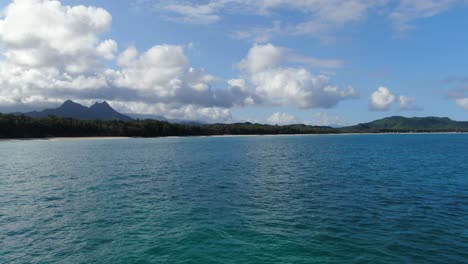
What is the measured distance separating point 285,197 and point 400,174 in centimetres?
2729

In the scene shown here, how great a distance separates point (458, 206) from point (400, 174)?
22511mm

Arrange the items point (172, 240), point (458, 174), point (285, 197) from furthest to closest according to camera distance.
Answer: point (458, 174) → point (285, 197) → point (172, 240)

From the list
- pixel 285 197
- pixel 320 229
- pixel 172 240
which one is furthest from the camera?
pixel 285 197

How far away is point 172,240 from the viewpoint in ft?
66.5

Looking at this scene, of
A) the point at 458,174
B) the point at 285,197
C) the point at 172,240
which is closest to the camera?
the point at 172,240

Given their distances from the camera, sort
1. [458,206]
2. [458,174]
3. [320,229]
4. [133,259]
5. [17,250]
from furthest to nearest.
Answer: [458,174]
[458,206]
[320,229]
[17,250]
[133,259]

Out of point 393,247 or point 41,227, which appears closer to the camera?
point 393,247

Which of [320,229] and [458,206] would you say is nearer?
[320,229]

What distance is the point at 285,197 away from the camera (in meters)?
32.6

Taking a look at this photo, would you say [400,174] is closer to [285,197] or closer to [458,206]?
[458,206]

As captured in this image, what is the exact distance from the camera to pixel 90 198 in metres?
32.8

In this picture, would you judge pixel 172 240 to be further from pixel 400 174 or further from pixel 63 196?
pixel 400 174

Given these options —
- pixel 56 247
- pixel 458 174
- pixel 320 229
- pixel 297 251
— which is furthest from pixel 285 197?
pixel 458 174

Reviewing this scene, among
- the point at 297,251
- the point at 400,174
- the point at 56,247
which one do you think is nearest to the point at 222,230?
the point at 297,251
